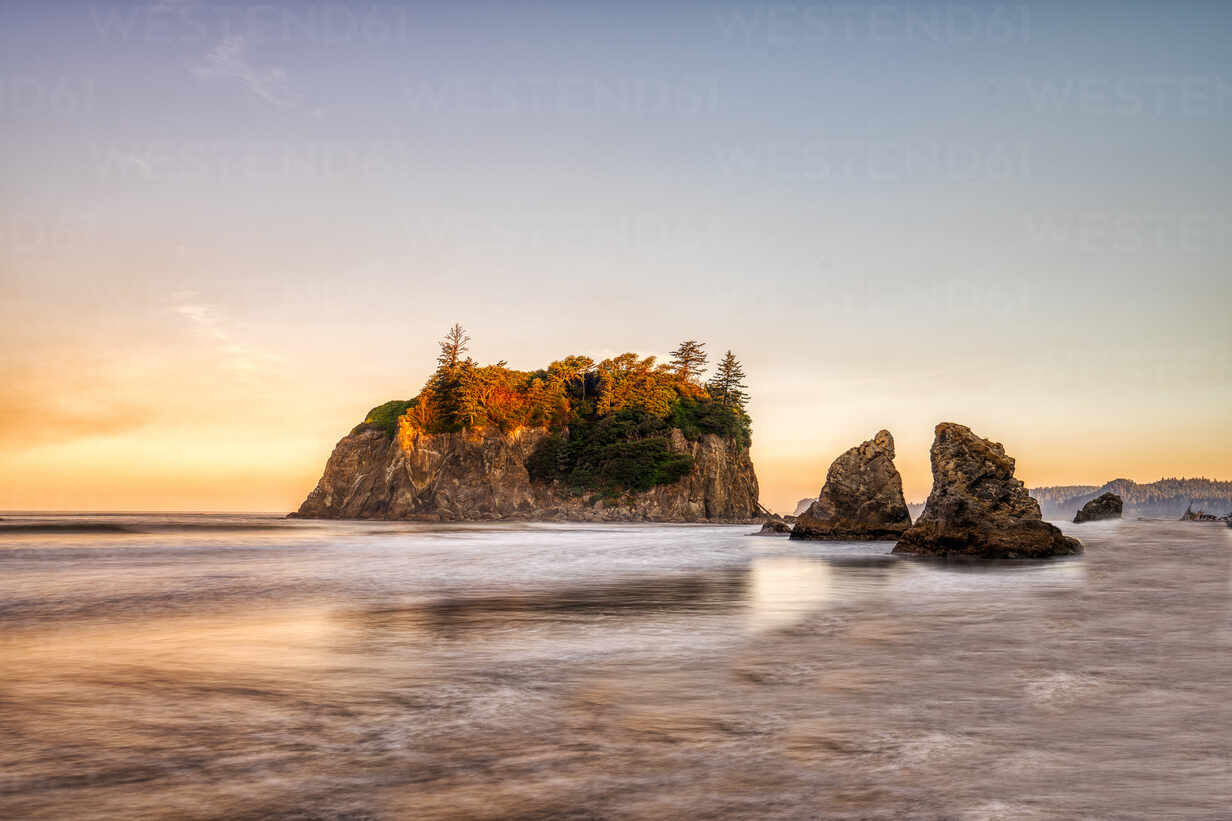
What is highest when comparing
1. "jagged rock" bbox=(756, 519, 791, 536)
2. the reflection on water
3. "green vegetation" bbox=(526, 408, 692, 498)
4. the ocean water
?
"green vegetation" bbox=(526, 408, 692, 498)

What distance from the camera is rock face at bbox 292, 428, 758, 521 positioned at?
320 feet

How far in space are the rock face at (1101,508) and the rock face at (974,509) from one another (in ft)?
199

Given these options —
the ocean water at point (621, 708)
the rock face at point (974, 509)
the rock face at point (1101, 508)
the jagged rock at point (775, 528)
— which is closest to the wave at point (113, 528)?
the jagged rock at point (775, 528)

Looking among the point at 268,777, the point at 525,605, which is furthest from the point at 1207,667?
the point at 525,605

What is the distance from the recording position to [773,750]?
448 centimetres

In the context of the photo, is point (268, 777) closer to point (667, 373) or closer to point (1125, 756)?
point (1125, 756)

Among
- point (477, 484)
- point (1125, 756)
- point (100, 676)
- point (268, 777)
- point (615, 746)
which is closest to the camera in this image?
point (268, 777)

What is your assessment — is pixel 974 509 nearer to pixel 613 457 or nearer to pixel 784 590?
pixel 784 590

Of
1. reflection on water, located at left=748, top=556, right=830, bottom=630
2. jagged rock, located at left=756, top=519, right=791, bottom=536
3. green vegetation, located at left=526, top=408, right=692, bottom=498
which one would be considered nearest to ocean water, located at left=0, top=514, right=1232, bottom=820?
reflection on water, located at left=748, top=556, right=830, bottom=630

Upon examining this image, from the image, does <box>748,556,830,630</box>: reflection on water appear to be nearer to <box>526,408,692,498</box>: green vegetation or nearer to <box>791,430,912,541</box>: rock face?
<box>791,430,912,541</box>: rock face

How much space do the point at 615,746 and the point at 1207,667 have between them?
5.69m

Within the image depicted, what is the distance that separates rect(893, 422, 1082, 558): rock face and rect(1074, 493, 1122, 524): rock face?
6064 cm

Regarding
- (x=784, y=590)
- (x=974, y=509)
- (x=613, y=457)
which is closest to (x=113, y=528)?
(x=613, y=457)

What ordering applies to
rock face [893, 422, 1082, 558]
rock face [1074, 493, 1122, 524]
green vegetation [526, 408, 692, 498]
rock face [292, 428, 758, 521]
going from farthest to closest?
green vegetation [526, 408, 692, 498] → rock face [292, 428, 758, 521] → rock face [1074, 493, 1122, 524] → rock face [893, 422, 1082, 558]
